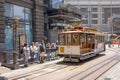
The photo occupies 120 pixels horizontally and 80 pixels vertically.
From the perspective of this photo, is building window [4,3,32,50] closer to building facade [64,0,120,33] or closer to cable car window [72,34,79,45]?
cable car window [72,34,79,45]

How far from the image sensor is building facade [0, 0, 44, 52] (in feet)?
85.7

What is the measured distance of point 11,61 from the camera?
21531 millimetres

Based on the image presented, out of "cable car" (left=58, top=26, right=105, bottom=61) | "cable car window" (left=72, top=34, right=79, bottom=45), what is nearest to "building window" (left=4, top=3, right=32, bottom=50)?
"cable car" (left=58, top=26, right=105, bottom=61)

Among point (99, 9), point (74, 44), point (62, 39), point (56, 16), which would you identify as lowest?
point (74, 44)

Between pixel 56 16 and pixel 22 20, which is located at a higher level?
pixel 56 16

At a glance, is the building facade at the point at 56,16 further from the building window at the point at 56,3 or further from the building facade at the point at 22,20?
the building facade at the point at 22,20

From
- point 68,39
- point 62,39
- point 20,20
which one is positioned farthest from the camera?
point 20,20

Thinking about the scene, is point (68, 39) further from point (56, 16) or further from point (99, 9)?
point (99, 9)

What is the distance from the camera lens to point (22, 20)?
99.6 feet

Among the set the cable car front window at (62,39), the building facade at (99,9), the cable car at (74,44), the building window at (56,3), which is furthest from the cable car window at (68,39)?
the building facade at (99,9)

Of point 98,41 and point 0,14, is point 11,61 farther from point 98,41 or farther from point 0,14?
point 98,41

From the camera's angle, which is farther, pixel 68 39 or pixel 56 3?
pixel 56 3

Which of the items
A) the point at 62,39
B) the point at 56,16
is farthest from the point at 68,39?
the point at 56,16

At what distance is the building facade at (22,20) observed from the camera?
26116 mm
